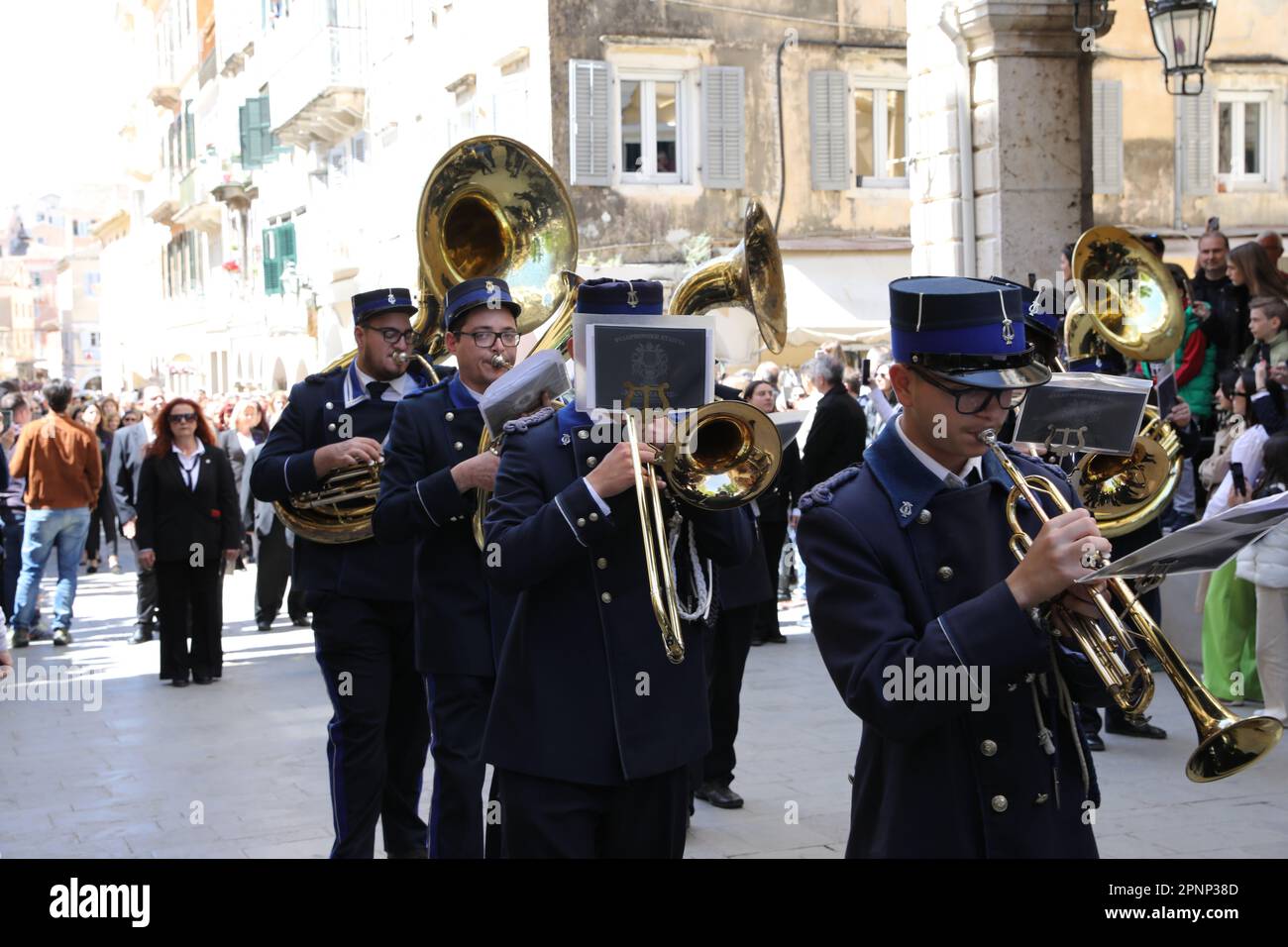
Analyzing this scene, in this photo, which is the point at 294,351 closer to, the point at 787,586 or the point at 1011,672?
the point at 787,586

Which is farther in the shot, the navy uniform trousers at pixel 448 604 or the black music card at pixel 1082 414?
the navy uniform trousers at pixel 448 604

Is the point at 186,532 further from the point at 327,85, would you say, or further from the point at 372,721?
the point at 327,85

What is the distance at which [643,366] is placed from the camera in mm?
4191

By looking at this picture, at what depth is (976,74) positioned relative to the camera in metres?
11.6

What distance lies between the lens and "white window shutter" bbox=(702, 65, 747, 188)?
22969 mm

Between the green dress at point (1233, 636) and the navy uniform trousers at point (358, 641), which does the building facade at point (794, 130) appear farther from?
the navy uniform trousers at point (358, 641)

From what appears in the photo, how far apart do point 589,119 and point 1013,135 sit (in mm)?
11592

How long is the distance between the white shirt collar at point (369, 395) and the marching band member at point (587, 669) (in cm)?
214

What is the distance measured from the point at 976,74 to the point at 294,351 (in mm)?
25960

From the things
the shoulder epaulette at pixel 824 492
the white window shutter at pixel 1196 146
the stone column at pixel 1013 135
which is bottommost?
the shoulder epaulette at pixel 824 492

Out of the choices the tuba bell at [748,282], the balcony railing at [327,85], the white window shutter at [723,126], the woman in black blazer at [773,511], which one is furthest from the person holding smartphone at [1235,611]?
the balcony railing at [327,85]

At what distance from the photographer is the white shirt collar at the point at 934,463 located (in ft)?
10.8

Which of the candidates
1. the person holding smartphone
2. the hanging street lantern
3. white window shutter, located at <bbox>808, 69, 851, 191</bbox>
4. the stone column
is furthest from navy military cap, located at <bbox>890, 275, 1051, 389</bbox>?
white window shutter, located at <bbox>808, 69, 851, 191</bbox>

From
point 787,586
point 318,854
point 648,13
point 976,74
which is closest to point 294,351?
point 648,13
